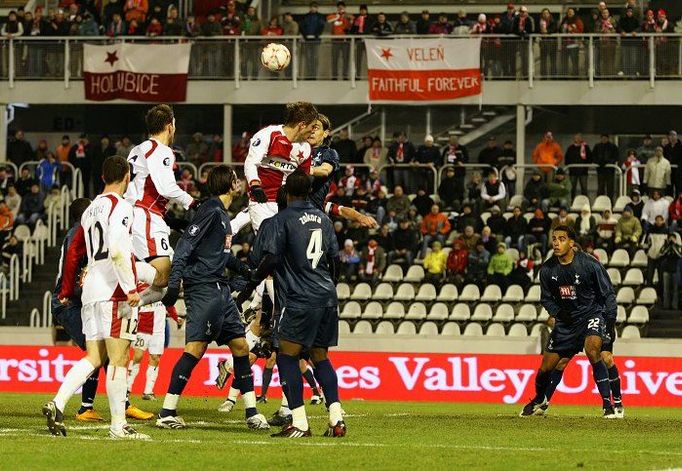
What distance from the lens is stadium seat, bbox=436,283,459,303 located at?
30.5m

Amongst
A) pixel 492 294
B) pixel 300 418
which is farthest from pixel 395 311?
pixel 300 418

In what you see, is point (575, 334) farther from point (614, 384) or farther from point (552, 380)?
point (614, 384)

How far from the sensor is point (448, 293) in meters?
30.5

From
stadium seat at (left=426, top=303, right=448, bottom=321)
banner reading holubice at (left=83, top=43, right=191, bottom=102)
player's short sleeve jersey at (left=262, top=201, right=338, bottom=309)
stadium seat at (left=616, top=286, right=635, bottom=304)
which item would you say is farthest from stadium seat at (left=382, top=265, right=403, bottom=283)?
player's short sleeve jersey at (left=262, top=201, right=338, bottom=309)

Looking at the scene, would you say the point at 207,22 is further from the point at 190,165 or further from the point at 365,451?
the point at 365,451

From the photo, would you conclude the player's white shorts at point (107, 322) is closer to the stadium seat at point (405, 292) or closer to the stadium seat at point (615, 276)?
the stadium seat at point (405, 292)

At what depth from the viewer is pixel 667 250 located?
30.0 metres

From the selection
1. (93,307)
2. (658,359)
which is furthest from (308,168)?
(658,359)

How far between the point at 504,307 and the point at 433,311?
1.49 m

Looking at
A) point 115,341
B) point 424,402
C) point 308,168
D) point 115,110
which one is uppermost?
point 115,110

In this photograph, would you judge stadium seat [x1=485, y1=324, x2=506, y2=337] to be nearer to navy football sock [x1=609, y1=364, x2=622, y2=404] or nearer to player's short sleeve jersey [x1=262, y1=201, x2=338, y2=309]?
navy football sock [x1=609, y1=364, x2=622, y2=404]

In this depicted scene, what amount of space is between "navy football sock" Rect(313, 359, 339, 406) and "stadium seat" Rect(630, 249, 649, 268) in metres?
19.2

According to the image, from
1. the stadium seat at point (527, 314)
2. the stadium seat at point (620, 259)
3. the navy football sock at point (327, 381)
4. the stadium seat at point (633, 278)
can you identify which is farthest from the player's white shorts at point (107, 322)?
the stadium seat at point (620, 259)

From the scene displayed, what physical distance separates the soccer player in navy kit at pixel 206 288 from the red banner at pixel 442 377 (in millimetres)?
8761
